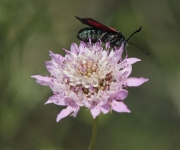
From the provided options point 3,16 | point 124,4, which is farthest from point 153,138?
point 3,16

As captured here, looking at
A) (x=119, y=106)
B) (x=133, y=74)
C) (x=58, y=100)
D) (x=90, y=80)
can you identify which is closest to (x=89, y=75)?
(x=90, y=80)

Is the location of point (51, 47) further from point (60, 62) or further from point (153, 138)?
point (60, 62)

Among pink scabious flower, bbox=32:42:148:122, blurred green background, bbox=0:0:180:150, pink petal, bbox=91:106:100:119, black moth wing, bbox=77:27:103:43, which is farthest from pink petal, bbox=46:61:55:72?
blurred green background, bbox=0:0:180:150

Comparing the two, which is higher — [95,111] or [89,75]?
[89,75]

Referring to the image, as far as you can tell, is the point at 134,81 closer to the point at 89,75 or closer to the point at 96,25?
the point at 89,75

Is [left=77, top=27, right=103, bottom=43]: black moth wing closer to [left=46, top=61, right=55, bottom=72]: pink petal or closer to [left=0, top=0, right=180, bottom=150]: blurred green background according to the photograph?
[left=46, top=61, right=55, bottom=72]: pink petal

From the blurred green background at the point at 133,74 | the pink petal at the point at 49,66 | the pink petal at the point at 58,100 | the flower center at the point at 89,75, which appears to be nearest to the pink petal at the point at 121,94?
the flower center at the point at 89,75
